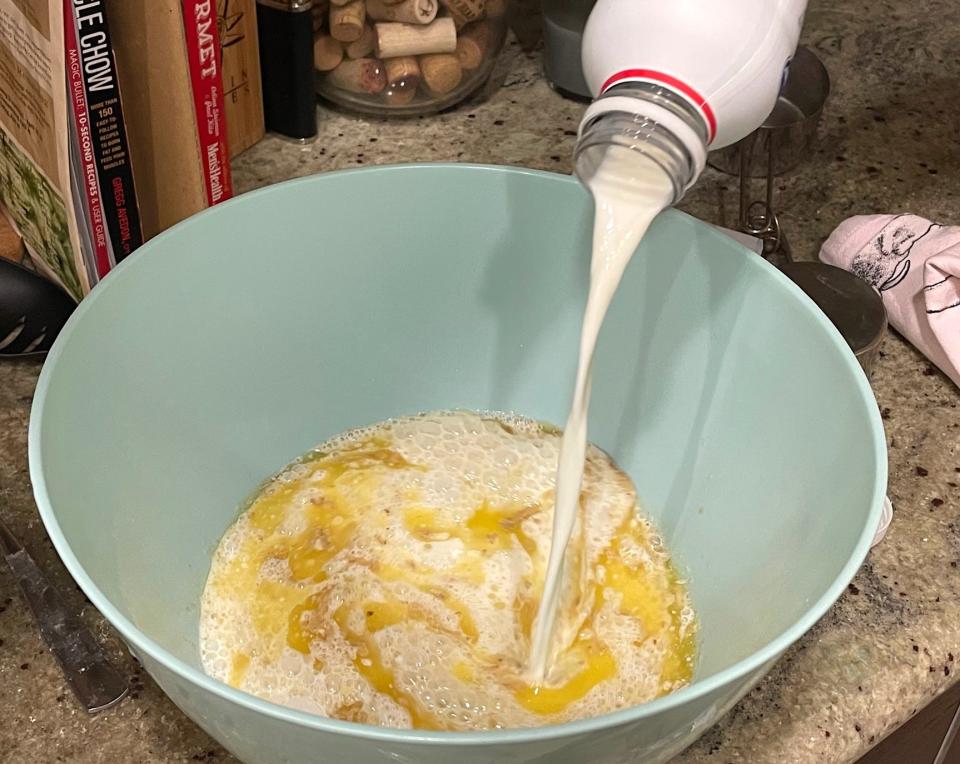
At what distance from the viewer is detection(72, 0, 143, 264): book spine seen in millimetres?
648

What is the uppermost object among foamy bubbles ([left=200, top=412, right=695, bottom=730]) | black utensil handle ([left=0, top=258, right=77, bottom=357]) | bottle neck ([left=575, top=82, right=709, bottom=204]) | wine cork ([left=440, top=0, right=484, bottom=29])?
bottle neck ([left=575, top=82, right=709, bottom=204])

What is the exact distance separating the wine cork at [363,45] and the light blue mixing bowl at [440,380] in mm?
248

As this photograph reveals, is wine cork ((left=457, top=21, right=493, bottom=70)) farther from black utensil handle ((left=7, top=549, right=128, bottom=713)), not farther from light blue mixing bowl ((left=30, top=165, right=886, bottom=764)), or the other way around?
black utensil handle ((left=7, top=549, right=128, bottom=713))

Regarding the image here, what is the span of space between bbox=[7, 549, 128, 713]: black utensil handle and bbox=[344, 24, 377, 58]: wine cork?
1.63 feet

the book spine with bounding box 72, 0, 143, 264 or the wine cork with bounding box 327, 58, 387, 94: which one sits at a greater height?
the book spine with bounding box 72, 0, 143, 264

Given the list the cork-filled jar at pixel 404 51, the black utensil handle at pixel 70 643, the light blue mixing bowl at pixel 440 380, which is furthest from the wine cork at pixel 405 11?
the black utensil handle at pixel 70 643

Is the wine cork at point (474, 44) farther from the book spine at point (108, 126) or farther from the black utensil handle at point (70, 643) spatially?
the black utensil handle at point (70, 643)

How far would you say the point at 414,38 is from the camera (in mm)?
900

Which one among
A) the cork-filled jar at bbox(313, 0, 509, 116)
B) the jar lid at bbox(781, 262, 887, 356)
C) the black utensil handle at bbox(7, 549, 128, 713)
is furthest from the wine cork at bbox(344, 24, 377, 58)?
the black utensil handle at bbox(7, 549, 128, 713)

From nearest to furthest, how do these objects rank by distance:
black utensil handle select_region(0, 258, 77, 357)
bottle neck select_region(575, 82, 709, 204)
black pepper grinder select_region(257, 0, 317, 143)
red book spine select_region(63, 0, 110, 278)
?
bottle neck select_region(575, 82, 709, 204) → red book spine select_region(63, 0, 110, 278) → black utensil handle select_region(0, 258, 77, 357) → black pepper grinder select_region(257, 0, 317, 143)

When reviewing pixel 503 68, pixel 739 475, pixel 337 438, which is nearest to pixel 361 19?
pixel 503 68

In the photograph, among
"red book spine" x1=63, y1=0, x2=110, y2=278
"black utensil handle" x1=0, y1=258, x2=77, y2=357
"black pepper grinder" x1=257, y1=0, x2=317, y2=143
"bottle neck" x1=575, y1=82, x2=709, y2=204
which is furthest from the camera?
"black pepper grinder" x1=257, y1=0, x2=317, y2=143

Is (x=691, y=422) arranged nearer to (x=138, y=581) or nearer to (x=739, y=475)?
(x=739, y=475)

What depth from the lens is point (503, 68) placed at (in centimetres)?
106
